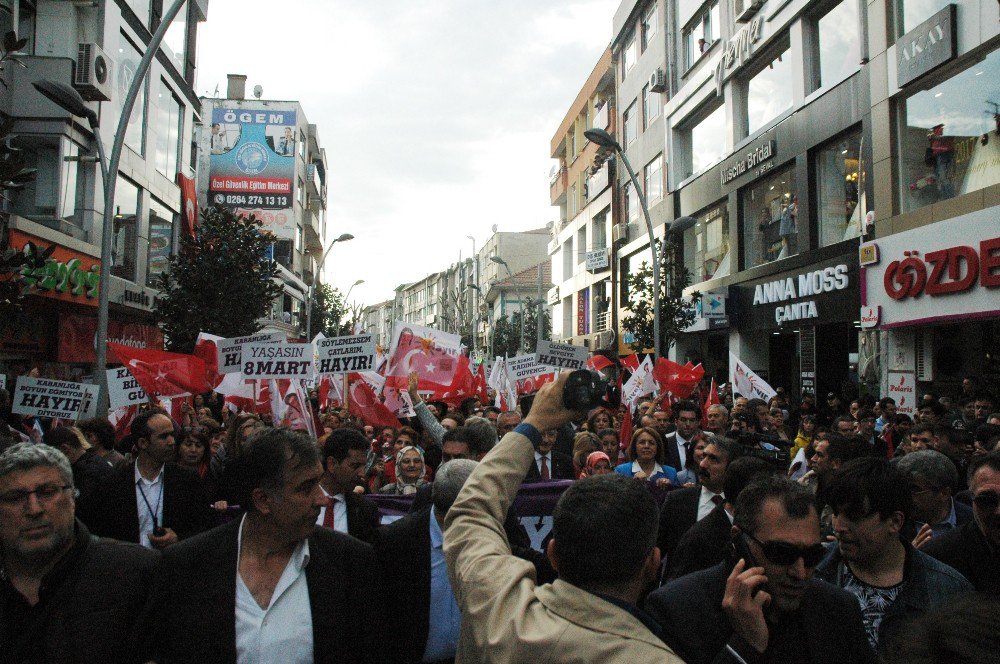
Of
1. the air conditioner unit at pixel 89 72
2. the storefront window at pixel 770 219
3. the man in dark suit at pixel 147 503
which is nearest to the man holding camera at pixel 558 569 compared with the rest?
the man in dark suit at pixel 147 503

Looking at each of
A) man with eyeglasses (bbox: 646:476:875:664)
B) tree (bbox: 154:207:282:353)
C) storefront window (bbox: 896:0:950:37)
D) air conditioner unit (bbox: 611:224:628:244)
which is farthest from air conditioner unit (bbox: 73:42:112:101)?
air conditioner unit (bbox: 611:224:628:244)

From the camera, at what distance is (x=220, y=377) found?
12.9m

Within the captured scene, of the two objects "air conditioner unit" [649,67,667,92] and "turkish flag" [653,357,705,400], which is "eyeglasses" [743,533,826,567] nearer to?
"turkish flag" [653,357,705,400]

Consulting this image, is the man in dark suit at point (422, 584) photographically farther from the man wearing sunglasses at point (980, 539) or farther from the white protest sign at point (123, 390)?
the white protest sign at point (123, 390)

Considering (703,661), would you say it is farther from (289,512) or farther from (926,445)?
(926,445)

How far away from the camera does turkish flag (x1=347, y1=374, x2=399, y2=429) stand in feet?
38.8

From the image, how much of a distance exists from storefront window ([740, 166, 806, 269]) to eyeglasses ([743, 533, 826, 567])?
20.5 metres

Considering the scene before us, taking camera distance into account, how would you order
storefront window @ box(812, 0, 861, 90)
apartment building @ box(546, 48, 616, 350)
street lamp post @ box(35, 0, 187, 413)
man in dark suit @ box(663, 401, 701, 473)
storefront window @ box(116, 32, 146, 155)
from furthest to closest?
1. apartment building @ box(546, 48, 616, 350)
2. storefront window @ box(116, 32, 146, 155)
3. storefront window @ box(812, 0, 861, 90)
4. street lamp post @ box(35, 0, 187, 413)
5. man in dark suit @ box(663, 401, 701, 473)

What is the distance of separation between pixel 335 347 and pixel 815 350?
1410 centimetres

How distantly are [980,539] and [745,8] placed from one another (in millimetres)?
23978

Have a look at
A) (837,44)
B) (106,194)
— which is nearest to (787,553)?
(106,194)

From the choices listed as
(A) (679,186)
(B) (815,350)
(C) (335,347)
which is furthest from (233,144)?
(C) (335,347)

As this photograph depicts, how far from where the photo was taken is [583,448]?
7641 millimetres

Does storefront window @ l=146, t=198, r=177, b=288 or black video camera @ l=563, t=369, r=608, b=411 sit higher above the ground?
storefront window @ l=146, t=198, r=177, b=288
